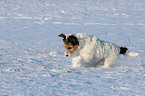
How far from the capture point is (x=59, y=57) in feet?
23.1

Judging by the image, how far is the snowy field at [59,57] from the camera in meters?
4.24

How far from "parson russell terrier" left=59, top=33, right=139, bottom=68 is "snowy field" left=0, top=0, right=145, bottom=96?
24 centimetres

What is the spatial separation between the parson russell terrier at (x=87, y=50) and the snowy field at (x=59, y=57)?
9.5 inches

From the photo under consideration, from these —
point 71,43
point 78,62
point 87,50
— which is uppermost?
point 71,43

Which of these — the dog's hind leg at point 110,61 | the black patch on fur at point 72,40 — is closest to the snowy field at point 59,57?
the dog's hind leg at point 110,61

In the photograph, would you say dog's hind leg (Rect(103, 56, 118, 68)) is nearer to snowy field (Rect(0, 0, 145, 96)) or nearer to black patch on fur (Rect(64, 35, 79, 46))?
snowy field (Rect(0, 0, 145, 96))

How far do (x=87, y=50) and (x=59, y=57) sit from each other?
157 cm

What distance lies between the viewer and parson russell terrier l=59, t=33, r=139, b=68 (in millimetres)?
5574

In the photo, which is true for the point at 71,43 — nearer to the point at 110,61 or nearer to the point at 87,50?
the point at 87,50

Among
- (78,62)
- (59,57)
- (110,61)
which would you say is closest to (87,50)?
(78,62)

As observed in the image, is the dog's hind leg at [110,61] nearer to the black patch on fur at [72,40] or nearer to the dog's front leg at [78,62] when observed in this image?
the dog's front leg at [78,62]

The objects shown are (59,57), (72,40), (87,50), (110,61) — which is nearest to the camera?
(72,40)

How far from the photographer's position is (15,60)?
21.0ft

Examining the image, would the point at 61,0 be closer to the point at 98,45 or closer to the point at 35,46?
the point at 35,46
